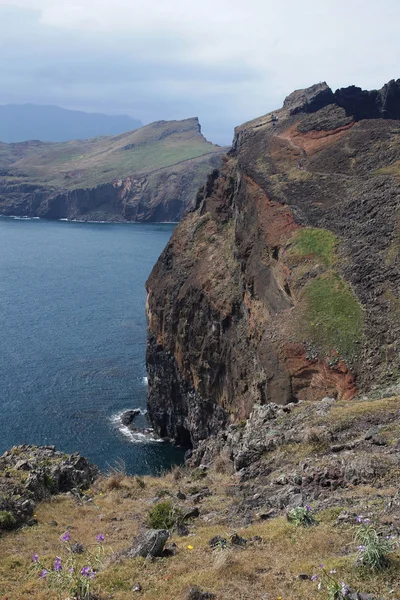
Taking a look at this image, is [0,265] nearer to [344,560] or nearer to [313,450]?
[313,450]

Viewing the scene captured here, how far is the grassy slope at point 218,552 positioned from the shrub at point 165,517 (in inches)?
28.8

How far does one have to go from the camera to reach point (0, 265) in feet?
508

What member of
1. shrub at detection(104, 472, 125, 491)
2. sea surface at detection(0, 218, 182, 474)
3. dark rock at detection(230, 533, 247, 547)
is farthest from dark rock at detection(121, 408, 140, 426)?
dark rock at detection(230, 533, 247, 547)

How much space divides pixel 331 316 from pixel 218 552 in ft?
113

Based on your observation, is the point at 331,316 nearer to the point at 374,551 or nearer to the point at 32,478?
the point at 32,478

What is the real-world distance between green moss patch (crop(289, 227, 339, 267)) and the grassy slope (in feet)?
104

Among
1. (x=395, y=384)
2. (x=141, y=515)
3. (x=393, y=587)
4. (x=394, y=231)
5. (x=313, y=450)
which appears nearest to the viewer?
(x=393, y=587)

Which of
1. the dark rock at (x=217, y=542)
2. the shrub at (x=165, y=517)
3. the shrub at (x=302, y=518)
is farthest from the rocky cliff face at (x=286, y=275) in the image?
the dark rock at (x=217, y=542)

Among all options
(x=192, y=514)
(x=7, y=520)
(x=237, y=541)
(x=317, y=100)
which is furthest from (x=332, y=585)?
(x=317, y=100)

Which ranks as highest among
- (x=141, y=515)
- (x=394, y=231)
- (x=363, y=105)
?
(x=363, y=105)

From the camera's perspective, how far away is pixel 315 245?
57.9 m

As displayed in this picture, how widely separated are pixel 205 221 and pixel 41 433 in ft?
124

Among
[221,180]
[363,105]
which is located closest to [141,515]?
[221,180]

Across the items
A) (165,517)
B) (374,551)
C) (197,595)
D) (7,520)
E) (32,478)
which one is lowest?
(32,478)
